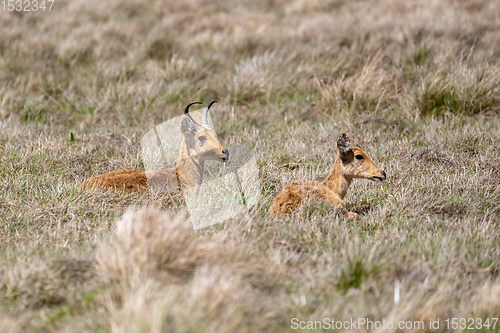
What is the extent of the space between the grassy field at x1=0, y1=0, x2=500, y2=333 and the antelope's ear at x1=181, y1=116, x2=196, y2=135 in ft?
2.23

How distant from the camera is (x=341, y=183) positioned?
4.49 metres

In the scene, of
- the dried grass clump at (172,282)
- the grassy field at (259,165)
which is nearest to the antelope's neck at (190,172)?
the grassy field at (259,165)

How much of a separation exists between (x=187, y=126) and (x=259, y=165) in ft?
3.87

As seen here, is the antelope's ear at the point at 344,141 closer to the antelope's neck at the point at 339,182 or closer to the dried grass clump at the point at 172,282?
the antelope's neck at the point at 339,182

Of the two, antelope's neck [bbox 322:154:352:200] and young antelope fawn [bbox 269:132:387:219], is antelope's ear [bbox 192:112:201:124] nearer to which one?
young antelope fawn [bbox 269:132:387:219]

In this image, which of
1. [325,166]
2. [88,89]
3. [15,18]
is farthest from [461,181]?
[15,18]

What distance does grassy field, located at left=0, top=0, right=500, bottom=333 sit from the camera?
310cm

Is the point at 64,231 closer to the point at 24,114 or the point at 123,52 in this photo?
the point at 24,114

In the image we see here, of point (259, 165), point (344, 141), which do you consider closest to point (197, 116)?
point (259, 165)

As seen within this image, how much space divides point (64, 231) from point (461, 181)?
3.80 metres

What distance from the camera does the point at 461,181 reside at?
5.09 m

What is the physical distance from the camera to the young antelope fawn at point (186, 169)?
4.74 meters

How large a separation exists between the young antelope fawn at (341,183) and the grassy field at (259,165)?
0.11m

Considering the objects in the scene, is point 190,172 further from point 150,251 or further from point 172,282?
point 172,282
